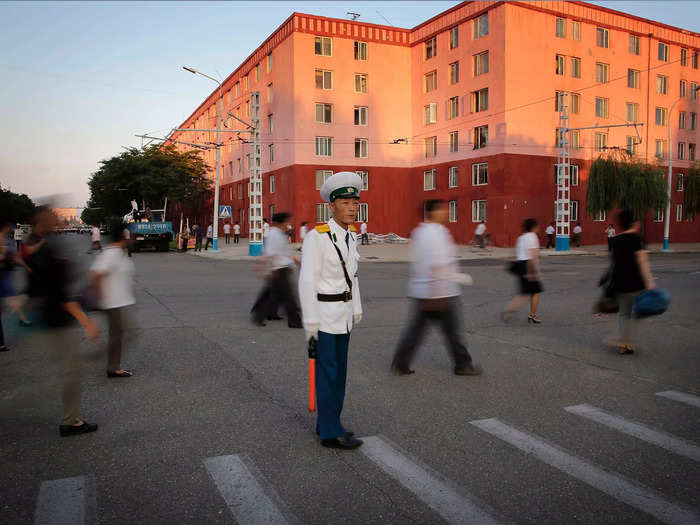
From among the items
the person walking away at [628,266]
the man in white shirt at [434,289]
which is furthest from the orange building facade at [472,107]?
the man in white shirt at [434,289]

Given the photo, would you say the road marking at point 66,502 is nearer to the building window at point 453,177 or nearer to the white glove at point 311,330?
the white glove at point 311,330

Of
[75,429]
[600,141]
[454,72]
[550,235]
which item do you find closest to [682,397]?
[75,429]

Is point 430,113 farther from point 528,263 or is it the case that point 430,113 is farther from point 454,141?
point 528,263

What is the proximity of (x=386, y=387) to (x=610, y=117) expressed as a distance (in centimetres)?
4037

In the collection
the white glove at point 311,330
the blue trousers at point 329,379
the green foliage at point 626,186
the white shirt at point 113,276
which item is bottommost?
the blue trousers at point 329,379

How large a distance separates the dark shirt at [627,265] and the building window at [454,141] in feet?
111

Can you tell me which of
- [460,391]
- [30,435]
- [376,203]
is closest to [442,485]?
[460,391]

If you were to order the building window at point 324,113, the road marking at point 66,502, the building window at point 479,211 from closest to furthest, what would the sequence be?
the road marking at point 66,502 → the building window at point 479,211 → the building window at point 324,113

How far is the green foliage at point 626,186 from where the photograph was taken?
114 ft

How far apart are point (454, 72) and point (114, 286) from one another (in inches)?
1485

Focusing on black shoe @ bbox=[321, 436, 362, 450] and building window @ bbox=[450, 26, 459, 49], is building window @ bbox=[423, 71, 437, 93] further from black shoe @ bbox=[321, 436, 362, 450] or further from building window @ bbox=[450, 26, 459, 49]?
black shoe @ bbox=[321, 436, 362, 450]

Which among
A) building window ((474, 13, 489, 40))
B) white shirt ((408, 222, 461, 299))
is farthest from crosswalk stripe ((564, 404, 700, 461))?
building window ((474, 13, 489, 40))

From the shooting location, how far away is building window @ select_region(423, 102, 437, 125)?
4169 centimetres

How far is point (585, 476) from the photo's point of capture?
366cm
